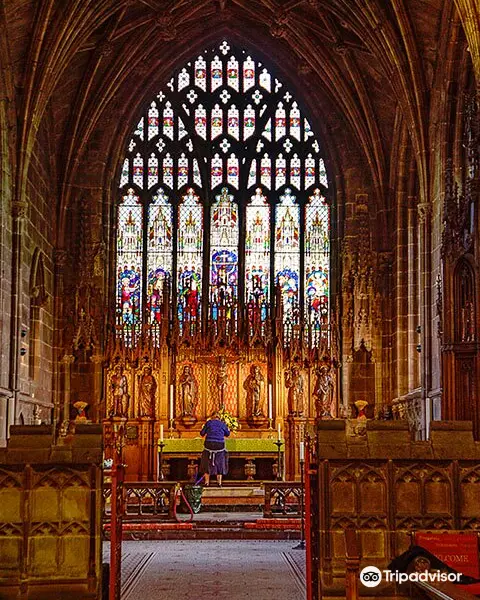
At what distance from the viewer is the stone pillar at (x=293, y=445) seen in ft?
89.7

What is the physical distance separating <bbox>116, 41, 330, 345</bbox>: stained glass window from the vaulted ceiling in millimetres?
932

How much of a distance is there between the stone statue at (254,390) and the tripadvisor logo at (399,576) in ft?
59.3

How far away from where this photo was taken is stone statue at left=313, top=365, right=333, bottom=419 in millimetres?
27812

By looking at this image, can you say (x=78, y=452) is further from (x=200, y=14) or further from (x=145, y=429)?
(x=200, y=14)

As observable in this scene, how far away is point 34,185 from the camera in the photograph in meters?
26.2

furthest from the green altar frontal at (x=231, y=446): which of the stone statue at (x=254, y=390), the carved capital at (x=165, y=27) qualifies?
the carved capital at (x=165, y=27)

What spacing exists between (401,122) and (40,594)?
20.1 metres

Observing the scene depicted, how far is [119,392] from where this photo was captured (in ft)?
90.7

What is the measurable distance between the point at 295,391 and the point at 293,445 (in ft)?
4.78

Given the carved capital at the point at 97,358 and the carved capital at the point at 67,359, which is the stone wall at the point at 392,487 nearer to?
the carved capital at the point at 97,358

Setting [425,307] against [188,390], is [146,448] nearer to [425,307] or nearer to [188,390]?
[188,390]

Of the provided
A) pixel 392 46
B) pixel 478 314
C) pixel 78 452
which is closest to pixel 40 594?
pixel 78 452

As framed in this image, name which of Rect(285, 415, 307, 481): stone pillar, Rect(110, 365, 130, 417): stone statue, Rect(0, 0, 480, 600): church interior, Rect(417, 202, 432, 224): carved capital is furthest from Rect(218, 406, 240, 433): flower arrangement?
Rect(417, 202, 432, 224): carved capital

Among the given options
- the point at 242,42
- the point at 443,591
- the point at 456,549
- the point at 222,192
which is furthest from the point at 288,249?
the point at 443,591
